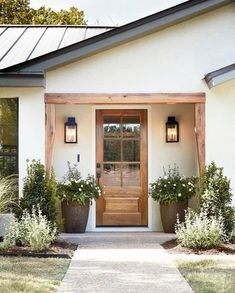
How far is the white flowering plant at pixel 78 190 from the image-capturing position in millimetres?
9156

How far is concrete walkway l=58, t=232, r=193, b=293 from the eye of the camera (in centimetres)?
562

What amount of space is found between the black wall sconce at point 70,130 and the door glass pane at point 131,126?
956 mm

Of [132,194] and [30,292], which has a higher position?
[132,194]

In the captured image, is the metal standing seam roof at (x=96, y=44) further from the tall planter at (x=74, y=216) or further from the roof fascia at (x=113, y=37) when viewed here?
the tall planter at (x=74, y=216)

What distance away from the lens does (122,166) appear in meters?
10.0

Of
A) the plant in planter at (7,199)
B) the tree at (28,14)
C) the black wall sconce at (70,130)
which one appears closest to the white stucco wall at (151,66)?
the black wall sconce at (70,130)

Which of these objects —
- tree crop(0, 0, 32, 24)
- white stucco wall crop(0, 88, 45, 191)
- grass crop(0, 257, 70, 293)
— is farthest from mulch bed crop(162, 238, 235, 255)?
tree crop(0, 0, 32, 24)

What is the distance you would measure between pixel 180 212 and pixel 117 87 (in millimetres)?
2571

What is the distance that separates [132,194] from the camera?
9977mm

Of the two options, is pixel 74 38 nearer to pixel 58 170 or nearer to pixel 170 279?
pixel 58 170

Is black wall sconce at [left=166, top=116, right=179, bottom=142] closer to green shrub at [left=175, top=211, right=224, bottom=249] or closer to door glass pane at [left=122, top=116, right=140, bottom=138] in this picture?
door glass pane at [left=122, top=116, right=140, bottom=138]

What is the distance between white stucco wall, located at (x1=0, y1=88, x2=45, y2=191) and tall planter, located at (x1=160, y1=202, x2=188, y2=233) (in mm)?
2530

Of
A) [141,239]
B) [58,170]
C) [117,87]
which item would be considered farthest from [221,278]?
[58,170]

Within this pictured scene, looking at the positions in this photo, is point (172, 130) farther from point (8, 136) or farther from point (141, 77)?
point (8, 136)
